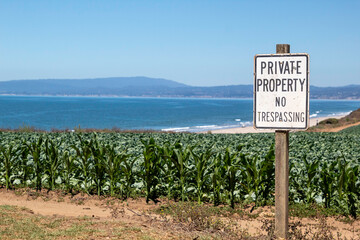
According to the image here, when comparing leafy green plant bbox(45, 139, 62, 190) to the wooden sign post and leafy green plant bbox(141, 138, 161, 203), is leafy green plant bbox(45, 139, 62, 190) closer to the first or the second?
leafy green plant bbox(141, 138, 161, 203)

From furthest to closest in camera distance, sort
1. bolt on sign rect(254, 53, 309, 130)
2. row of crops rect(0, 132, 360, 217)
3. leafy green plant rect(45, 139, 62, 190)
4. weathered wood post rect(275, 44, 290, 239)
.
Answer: leafy green plant rect(45, 139, 62, 190) < row of crops rect(0, 132, 360, 217) < weathered wood post rect(275, 44, 290, 239) < bolt on sign rect(254, 53, 309, 130)

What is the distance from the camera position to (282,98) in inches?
221

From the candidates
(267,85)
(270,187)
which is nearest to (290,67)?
(267,85)

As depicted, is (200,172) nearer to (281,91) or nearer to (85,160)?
(85,160)

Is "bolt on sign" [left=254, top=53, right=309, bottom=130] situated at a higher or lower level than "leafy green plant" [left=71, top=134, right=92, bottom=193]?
higher

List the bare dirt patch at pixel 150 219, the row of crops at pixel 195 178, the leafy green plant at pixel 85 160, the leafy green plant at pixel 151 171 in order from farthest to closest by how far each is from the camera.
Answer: the leafy green plant at pixel 85 160 → the leafy green plant at pixel 151 171 → the row of crops at pixel 195 178 → the bare dirt patch at pixel 150 219

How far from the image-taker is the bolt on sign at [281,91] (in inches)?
218

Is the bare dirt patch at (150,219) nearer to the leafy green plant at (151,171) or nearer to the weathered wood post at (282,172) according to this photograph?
the leafy green plant at (151,171)

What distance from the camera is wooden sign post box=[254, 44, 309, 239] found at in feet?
18.2

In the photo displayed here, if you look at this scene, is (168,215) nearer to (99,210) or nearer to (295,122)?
(99,210)

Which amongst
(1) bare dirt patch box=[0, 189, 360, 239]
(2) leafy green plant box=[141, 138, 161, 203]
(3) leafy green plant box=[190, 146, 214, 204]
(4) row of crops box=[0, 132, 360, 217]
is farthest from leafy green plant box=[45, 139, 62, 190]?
(3) leafy green plant box=[190, 146, 214, 204]

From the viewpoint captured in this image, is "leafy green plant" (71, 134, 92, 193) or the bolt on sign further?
"leafy green plant" (71, 134, 92, 193)

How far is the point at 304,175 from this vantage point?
888 cm

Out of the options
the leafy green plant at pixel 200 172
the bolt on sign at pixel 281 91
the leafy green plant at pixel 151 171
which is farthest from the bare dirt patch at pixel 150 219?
the bolt on sign at pixel 281 91
